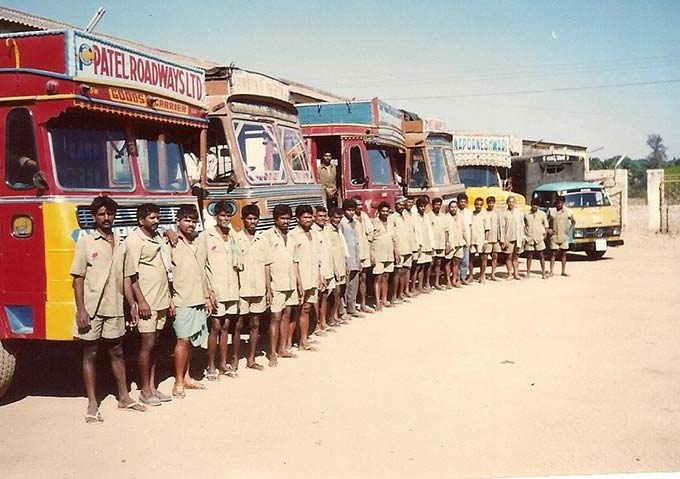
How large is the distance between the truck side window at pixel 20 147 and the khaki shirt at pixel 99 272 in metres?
0.71

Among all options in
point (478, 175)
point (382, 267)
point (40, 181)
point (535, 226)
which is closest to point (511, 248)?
point (535, 226)

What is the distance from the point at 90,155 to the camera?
5438mm

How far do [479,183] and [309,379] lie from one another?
1211 centimetres

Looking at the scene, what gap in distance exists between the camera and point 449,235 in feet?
37.5

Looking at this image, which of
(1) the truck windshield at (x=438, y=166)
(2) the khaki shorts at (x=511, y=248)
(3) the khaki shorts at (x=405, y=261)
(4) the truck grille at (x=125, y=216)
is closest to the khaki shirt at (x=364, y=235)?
(3) the khaki shorts at (x=405, y=261)

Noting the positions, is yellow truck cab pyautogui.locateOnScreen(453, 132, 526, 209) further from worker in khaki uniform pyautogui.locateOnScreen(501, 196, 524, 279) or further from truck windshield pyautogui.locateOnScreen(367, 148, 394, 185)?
truck windshield pyautogui.locateOnScreen(367, 148, 394, 185)

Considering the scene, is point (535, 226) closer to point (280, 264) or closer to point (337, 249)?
point (337, 249)

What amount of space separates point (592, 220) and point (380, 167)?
6.24m

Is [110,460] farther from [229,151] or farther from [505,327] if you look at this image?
[505,327]

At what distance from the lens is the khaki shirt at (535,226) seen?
12.7 metres

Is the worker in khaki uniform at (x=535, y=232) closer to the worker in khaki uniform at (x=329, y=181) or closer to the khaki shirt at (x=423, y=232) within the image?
the khaki shirt at (x=423, y=232)

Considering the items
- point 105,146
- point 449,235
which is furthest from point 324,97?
point 105,146

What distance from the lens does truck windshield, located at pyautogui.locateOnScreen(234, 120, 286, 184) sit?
722 cm

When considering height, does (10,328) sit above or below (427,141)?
below
